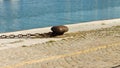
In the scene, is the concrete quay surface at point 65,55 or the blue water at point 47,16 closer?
the concrete quay surface at point 65,55

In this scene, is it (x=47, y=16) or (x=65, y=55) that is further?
(x=47, y=16)

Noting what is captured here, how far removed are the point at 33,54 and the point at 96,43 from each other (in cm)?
282

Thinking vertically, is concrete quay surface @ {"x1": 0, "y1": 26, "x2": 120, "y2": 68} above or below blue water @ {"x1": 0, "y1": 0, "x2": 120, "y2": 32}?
above

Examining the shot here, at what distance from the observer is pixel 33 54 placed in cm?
1023

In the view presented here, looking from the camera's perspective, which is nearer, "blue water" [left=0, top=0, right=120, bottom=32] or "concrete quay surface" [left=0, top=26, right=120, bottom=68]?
"concrete quay surface" [left=0, top=26, right=120, bottom=68]

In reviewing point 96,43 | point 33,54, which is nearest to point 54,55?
point 33,54

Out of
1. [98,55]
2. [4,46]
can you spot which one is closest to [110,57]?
[98,55]

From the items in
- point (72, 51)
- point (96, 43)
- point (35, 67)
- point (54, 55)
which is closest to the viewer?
point (35, 67)

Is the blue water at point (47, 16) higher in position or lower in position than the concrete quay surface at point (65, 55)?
lower

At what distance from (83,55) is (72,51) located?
24.9 inches

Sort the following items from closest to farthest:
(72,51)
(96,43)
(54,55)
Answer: (54,55), (72,51), (96,43)

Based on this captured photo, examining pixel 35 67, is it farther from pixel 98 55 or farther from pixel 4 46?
pixel 4 46

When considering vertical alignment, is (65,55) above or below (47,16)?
above

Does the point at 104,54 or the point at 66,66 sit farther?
the point at 104,54
